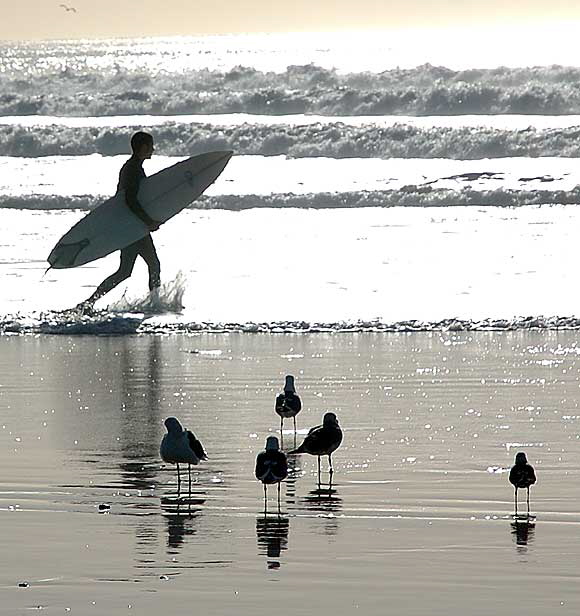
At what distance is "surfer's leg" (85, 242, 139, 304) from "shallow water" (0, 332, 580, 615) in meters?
2.65

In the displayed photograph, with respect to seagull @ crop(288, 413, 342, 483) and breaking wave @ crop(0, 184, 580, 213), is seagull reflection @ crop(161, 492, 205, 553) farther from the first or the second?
breaking wave @ crop(0, 184, 580, 213)

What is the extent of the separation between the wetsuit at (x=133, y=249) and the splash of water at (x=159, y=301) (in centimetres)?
12

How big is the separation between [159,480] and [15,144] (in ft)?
140

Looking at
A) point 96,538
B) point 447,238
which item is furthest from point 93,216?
point 96,538

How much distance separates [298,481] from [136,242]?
1049 cm

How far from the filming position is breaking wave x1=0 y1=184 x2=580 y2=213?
116 ft

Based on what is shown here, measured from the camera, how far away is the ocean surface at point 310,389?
802 cm

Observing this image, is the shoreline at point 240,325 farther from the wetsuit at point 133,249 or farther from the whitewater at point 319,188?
the wetsuit at point 133,249

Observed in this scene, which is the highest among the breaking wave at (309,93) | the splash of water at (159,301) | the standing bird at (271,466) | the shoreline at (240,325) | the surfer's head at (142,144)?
the breaking wave at (309,93)

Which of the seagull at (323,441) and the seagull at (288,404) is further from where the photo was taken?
the seagull at (288,404)

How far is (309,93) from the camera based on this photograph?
60812mm

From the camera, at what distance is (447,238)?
91.0 feet

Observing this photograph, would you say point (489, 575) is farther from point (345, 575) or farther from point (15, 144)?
point (15, 144)

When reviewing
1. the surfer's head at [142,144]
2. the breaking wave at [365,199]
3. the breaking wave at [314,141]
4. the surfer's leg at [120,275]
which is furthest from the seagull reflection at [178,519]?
the breaking wave at [314,141]
